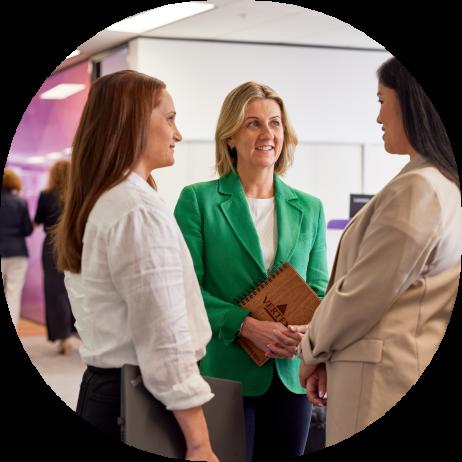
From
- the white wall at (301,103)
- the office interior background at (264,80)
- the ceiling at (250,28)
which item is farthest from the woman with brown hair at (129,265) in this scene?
the white wall at (301,103)

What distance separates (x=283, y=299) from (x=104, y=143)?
60 cm

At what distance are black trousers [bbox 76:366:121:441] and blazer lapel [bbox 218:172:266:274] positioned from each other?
1.73 feet

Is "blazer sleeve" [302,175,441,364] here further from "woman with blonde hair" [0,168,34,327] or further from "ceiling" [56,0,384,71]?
"woman with blonde hair" [0,168,34,327]

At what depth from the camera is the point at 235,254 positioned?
1792 mm

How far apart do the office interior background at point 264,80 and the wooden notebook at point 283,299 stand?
1.96 meters

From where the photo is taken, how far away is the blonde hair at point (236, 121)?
1.83 meters

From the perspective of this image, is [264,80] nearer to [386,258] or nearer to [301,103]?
[301,103]

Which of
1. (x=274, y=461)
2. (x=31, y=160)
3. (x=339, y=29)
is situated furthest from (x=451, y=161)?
(x=31, y=160)

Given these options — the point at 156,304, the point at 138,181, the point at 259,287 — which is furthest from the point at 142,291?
the point at 259,287

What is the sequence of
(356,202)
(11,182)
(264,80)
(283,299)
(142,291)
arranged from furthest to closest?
(11,182) < (264,80) < (356,202) < (283,299) < (142,291)

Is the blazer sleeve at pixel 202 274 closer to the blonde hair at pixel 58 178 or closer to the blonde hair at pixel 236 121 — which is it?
the blonde hair at pixel 236 121

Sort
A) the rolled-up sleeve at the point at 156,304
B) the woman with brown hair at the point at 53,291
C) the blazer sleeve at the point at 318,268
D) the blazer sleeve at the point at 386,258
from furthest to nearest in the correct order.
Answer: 1. the woman with brown hair at the point at 53,291
2. the blazer sleeve at the point at 318,268
3. the blazer sleeve at the point at 386,258
4. the rolled-up sleeve at the point at 156,304

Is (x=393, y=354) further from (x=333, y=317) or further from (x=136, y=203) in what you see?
(x=136, y=203)

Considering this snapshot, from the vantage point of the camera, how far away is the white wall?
4.41m
